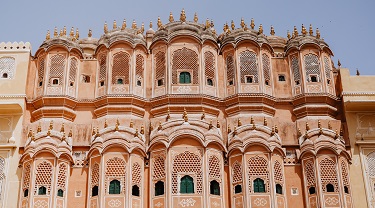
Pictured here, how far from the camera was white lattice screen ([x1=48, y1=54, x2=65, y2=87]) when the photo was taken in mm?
21469

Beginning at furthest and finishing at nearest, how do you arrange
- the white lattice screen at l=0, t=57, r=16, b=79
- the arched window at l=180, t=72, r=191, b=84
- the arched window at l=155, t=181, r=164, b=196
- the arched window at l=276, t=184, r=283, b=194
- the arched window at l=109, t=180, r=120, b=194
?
the white lattice screen at l=0, t=57, r=16, b=79
the arched window at l=180, t=72, r=191, b=84
the arched window at l=276, t=184, r=283, b=194
the arched window at l=155, t=181, r=164, b=196
the arched window at l=109, t=180, r=120, b=194

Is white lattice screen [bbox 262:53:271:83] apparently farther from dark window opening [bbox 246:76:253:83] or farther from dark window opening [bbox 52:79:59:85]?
dark window opening [bbox 52:79:59:85]

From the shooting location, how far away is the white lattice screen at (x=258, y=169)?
62.6 ft

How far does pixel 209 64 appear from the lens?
71.6 ft

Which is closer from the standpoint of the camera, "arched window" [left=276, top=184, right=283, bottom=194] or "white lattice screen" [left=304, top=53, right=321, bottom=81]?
"arched window" [left=276, top=184, right=283, bottom=194]

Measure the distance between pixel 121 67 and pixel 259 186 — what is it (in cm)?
681

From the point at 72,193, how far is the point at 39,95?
406cm

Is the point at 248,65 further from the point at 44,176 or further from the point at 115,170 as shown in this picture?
the point at 44,176

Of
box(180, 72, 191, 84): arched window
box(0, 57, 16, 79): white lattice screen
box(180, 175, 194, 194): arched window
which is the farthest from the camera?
box(0, 57, 16, 79): white lattice screen

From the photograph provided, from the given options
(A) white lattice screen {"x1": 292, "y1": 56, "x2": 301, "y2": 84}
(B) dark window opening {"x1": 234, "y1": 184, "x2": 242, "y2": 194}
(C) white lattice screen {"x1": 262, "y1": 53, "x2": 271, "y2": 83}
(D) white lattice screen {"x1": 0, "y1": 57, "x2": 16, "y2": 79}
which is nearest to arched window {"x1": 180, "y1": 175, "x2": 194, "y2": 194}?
(B) dark window opening {"x1": 234, "y1": 184, "x2": 242, "y2": 194}

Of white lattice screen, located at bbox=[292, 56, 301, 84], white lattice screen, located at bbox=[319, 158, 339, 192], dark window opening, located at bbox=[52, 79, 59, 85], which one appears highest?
white lattice screen, located at bbox=[292, 56, 301, 84]

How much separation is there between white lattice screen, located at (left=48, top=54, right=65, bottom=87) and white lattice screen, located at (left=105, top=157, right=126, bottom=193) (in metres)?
4.01

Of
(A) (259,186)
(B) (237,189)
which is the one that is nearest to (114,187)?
(B) (237,189)

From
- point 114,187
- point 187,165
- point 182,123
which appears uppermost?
point 182,123
